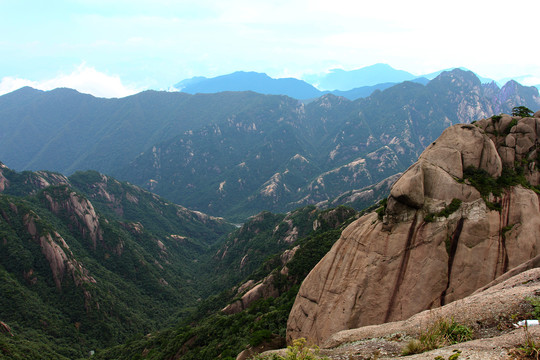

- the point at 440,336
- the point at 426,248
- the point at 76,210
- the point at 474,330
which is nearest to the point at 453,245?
the point at 426,248

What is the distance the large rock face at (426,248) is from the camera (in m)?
28.8

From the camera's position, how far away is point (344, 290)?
31.4 m

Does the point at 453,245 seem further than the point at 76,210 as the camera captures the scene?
No

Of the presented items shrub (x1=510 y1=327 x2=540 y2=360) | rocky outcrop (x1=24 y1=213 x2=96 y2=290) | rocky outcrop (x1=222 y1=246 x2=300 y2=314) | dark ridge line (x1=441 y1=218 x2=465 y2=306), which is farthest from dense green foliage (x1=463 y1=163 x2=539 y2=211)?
rocky outcrop (x1=24 y1=213 x2=96 y2=290)

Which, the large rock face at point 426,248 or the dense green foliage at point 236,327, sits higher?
the large rock face at point 426,248

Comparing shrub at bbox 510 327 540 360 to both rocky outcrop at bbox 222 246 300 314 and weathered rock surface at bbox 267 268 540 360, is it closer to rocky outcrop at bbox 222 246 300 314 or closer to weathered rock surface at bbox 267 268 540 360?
weathered rock surface at bbox 267 268 540 360

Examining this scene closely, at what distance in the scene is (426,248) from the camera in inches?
1172

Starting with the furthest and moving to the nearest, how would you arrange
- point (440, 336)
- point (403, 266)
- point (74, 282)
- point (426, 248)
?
point (74, 282) < point (403, 266) < point (426, 248) < point (440, 336)

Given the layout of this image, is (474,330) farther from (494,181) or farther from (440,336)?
(494,181)

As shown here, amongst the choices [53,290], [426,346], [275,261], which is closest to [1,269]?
[53,290]

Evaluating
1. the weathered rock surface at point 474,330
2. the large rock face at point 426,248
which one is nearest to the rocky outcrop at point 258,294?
the large rock face at point 426,248

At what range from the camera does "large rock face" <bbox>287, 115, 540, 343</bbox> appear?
28797mm

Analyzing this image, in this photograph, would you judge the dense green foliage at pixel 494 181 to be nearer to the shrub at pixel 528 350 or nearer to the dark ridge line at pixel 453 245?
the dark ridge line at pixel 453 245

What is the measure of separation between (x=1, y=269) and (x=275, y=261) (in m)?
87.9
